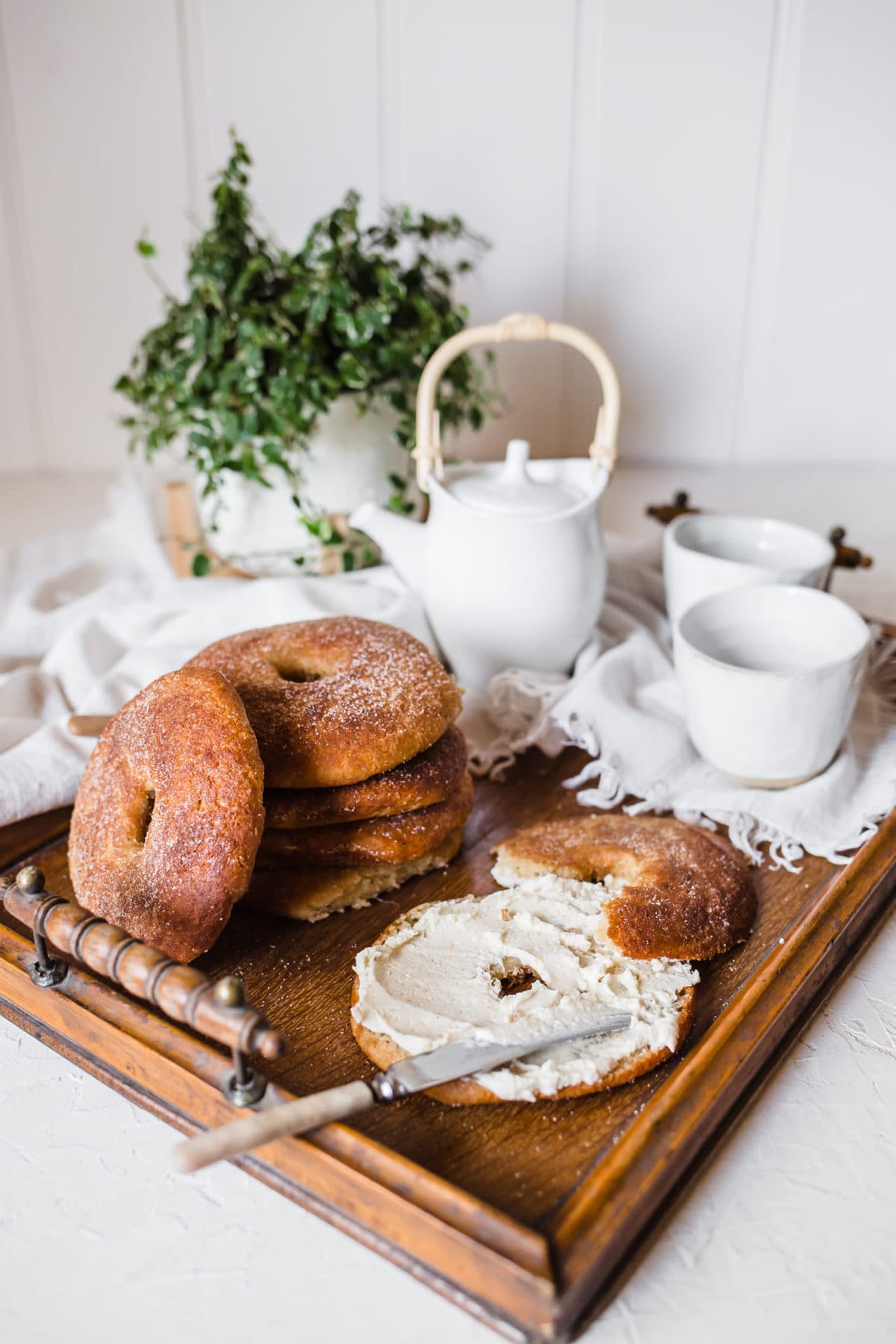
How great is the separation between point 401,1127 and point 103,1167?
7.4 inches

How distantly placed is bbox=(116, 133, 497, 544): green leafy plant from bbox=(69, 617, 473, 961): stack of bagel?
0.46m

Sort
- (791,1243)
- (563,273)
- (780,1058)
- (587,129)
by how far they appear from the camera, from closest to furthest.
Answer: (791,1243)
(780,1058)
(587,129)
(563,273)

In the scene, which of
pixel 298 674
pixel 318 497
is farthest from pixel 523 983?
pixel 318 497

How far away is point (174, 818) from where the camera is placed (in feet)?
2.52

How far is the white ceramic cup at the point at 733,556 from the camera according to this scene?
118 cm

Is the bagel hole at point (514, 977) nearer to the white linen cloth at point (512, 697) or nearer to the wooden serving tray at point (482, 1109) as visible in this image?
the wooden serving tray at point (482, 1109)

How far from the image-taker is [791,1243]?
0.61 m

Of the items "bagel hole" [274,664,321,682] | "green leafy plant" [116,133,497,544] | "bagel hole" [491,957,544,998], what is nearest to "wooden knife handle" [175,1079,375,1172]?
"bagel hole" [491,957,544,998]

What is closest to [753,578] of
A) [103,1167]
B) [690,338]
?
[103,1167]

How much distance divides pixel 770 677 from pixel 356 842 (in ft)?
1.30

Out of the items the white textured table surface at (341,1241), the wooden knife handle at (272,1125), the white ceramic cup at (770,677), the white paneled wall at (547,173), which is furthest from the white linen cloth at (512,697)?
the white paneled wall at (547,173)

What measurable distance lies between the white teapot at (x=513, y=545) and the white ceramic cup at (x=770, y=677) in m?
0.16

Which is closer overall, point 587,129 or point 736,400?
point 587,129

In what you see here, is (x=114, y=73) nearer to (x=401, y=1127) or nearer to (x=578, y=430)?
(x=578, y=430)
